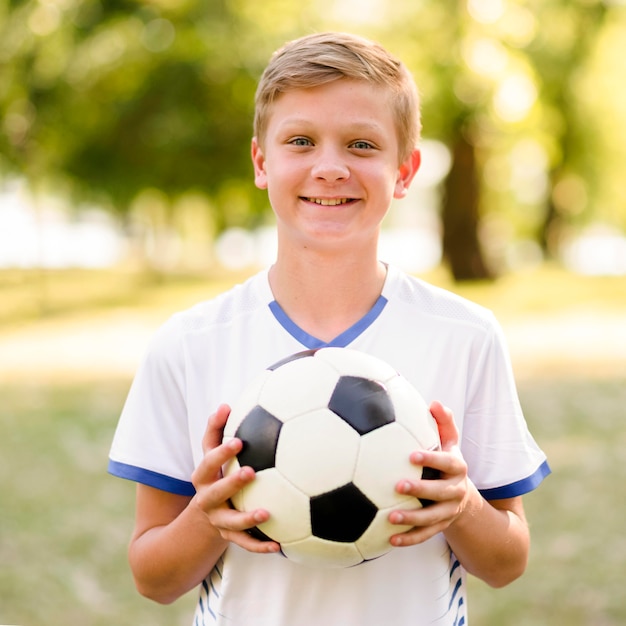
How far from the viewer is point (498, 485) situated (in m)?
A: 1.95

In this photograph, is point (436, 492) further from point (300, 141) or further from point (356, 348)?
point (300, 141)

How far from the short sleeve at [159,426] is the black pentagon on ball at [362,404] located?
0.41m

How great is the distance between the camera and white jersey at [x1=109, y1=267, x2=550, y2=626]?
1.88 metres

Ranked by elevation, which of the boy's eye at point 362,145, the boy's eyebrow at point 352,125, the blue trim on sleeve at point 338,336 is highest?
the boy's eyebrow at point 352,125

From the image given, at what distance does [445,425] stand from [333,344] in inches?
14.0

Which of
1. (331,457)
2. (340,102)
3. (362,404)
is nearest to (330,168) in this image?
(340,102)

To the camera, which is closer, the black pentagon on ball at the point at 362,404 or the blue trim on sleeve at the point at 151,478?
the black pentagon on ball at the point at 362,404

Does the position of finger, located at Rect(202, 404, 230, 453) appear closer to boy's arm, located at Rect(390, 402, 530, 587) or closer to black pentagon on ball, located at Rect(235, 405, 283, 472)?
black pentagon on ball, located at Rect(235, 405, 283, 472)

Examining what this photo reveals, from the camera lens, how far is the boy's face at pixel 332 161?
1917mm

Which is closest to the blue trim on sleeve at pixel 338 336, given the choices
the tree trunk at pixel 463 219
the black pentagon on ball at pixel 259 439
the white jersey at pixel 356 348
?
the white jersey at pixel 356 348

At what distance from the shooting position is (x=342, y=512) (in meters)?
1.65

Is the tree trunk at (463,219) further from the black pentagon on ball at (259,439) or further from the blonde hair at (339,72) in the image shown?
the black pentagon on ball at (259,439)

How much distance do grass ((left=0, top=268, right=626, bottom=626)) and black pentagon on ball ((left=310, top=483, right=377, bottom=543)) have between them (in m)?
2.51

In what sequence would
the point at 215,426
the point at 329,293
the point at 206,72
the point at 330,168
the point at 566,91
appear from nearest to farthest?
the point at 215,426 → the point at 330,168 → the point at 329,293 → the point at 206,72 → the point at 566,91
